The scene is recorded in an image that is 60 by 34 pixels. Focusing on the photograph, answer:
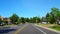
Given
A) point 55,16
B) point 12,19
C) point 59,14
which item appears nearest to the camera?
point 59,14

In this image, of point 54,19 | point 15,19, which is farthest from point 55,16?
point 15,19

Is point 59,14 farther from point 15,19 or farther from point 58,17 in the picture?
point 15,19

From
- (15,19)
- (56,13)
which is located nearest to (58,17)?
(56,13)

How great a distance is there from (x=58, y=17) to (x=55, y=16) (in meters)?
3.40

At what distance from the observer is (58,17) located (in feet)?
382

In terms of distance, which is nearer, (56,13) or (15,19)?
(56,13)

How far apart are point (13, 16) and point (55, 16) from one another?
39970 mm

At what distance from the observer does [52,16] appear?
122375mm

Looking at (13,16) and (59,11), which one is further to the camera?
(13,16)

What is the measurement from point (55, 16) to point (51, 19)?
14.9ft

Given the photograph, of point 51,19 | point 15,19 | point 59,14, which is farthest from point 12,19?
point 59,14

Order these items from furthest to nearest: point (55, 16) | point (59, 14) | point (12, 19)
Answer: point (12, 19) < point (55, 16) < point (59, 14)

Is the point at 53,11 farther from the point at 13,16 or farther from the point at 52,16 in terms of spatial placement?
the point at 13,16

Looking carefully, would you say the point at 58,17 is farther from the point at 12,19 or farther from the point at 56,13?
the point at 12,19
